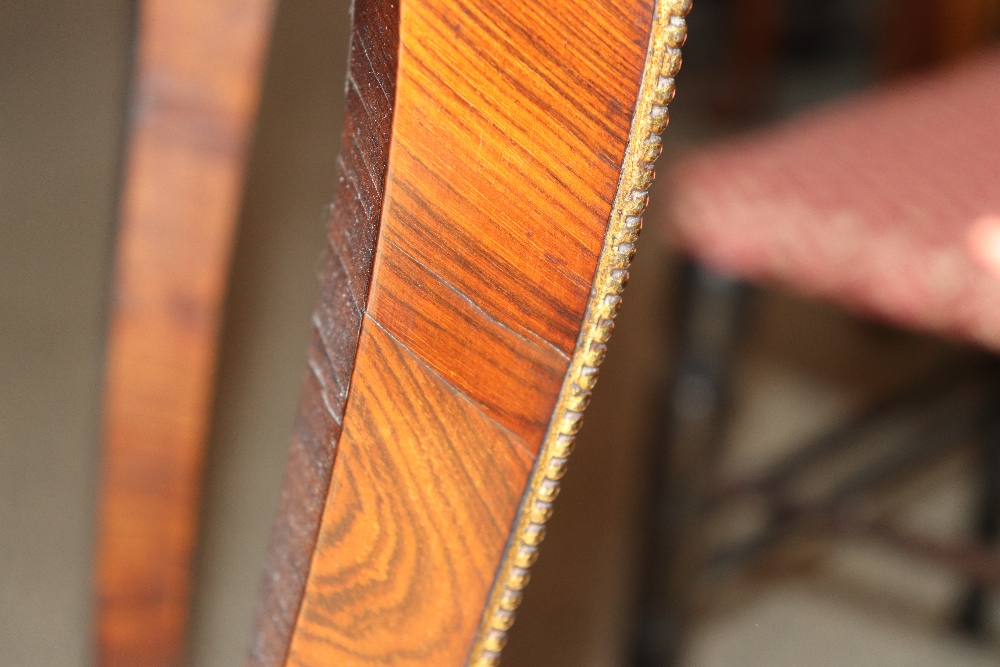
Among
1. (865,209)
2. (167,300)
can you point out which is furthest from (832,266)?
(167,300)

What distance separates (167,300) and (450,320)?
0.30 m

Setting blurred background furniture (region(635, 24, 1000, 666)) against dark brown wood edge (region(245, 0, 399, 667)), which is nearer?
dark brown wood edge (region(245, 0, 399, 667))

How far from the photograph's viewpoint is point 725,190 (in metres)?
0.55

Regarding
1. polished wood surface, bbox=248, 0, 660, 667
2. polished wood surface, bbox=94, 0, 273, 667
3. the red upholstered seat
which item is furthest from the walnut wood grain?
the red upholstered seat

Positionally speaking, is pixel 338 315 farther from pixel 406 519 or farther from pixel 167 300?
pixel 167 300

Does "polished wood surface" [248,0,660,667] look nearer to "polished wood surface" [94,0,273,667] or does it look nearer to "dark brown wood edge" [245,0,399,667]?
"dark brown wood edge" [245,0,399,667]

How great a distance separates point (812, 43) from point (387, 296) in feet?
6.03

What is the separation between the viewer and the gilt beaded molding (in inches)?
6.4

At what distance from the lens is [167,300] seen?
1.48 feet

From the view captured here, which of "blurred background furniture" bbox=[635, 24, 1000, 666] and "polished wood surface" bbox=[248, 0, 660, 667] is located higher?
"polished wood surface" bbox=[248, 0, 660, 667]

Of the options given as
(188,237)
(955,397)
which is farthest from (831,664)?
(188,237)

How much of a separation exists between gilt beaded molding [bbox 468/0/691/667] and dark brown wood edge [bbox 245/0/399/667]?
3cm

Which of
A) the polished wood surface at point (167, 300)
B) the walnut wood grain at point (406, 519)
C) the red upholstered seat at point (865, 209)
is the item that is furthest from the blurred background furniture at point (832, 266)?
the walnut wood grain at point (406, 519)

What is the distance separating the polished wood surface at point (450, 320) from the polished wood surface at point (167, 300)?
238 millimetres
